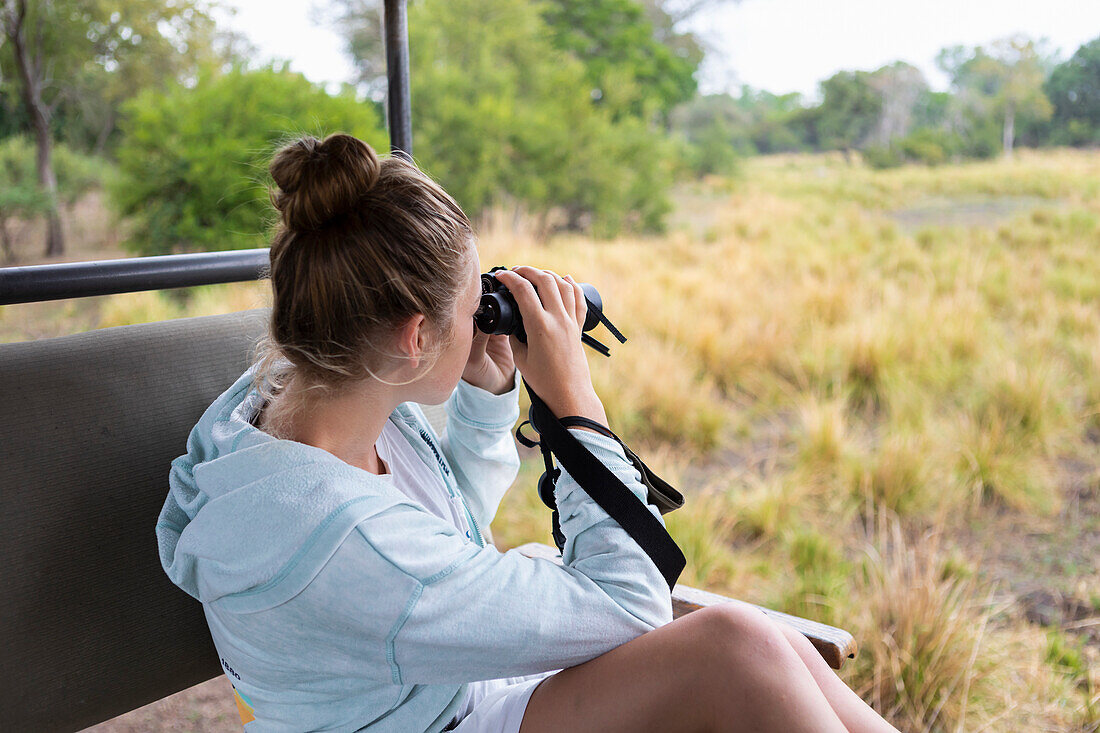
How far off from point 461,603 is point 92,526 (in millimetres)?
524

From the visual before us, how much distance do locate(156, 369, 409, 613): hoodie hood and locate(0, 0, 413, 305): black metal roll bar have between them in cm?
35

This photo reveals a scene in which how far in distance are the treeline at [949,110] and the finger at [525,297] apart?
5522 millimetres

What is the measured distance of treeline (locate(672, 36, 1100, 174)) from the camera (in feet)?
19.1

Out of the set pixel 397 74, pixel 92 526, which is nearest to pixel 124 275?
pixel 92 526

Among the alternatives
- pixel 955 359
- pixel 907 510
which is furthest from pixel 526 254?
pixel 907 510

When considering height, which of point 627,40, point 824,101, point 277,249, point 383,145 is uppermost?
point 627,40

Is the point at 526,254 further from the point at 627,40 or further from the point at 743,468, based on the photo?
the point at 627,40

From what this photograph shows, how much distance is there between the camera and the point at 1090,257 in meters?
5.79

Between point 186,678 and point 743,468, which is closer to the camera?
point 186,678

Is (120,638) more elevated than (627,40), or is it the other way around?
(627,40)

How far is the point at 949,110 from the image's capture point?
7477 mm

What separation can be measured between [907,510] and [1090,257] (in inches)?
167

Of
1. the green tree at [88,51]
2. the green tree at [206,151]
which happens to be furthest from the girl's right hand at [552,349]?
the green tree at [88,51]

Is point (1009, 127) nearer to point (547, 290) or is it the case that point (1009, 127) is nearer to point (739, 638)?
point (547, 290)
